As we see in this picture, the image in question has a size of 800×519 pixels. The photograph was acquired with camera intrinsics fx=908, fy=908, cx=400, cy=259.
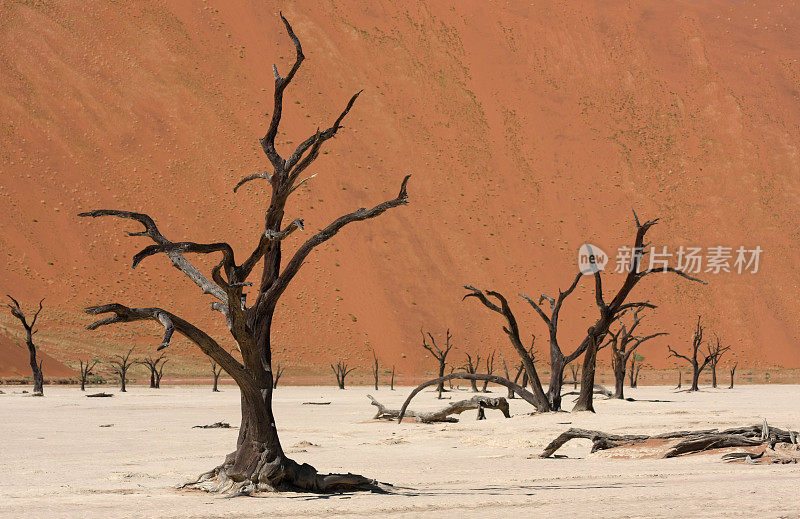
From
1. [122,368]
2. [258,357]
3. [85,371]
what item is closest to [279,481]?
[258,357]

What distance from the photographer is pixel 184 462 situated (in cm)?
1412

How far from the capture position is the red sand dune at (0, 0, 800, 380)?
212ft

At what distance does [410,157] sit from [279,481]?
6659 centimetres

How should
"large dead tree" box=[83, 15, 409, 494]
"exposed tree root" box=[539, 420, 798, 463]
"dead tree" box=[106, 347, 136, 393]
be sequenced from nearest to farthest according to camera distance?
"large dead tree" box=[83, 15, 409, 494] → "exposed tree root" box=[539, 420, 798, 463] → "dead tree" box=[106, 347, 136, 393]

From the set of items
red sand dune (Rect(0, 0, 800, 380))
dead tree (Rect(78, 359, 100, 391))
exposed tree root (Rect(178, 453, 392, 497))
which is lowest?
dead tree (Rect(78, 359, 100, 391))

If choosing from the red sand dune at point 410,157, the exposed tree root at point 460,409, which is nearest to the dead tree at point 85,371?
the red sand dune at point 410,157

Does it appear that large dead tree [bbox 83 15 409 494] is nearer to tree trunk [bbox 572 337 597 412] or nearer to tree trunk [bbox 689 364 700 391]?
tree trunk [bbox 572 337 597 412]

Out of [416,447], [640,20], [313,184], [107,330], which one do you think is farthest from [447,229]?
[416,447]

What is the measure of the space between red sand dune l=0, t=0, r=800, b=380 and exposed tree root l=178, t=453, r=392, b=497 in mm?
48964

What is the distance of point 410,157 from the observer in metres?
75.4

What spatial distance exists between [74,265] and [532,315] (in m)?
33.6

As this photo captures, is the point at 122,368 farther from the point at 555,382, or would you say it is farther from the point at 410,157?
the point at 410,157

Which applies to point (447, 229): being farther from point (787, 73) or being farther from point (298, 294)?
point (787, 73)

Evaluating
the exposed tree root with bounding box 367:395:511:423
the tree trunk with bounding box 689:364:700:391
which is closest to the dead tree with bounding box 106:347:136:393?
the exposed tree root with bounding box 367:395:511:423
